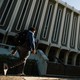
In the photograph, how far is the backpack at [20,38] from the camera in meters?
5.87

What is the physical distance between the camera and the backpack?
587cm

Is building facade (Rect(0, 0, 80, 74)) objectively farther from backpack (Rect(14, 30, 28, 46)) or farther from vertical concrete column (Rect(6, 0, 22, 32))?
backpack (Rect(14, 30, 28, 46))

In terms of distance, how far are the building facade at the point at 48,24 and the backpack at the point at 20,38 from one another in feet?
60.2

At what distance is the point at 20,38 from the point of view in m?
5.95

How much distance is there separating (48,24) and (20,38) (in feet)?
86.0

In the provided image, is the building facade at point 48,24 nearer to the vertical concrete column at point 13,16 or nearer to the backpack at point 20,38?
the vertical concrete column at point 13,16

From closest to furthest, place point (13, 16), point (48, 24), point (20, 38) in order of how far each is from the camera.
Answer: point (20, 38) → point (13, 16) → point (48, 24)

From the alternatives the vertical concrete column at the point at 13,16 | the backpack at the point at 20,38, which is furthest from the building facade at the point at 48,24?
the backpack at the point at 20,38

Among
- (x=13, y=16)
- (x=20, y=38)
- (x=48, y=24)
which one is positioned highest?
(x=13, y=16)

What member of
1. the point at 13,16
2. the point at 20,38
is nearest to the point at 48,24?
the point at 13,16

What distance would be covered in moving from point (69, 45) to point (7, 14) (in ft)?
47.1

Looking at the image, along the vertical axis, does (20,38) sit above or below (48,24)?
below

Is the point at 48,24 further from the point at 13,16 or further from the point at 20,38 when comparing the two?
the point at 20,38

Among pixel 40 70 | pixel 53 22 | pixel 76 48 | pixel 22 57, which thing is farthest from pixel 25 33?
pixel 76 48
